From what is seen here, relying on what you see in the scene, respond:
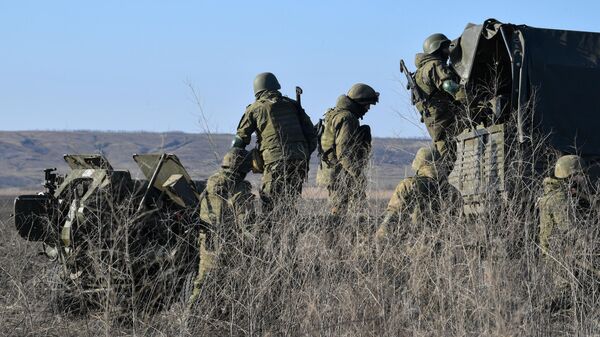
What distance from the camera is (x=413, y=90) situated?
36.7ft

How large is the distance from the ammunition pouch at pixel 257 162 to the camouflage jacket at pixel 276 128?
45 mm

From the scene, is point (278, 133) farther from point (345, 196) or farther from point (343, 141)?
point (345, 196)

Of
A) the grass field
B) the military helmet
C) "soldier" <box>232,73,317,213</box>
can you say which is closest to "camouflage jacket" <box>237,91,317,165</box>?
"soldier" <box>232,73,317,213</box>

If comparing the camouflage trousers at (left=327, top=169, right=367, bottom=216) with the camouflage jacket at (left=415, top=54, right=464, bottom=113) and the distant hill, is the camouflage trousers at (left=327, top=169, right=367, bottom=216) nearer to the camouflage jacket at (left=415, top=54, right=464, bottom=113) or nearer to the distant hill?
the camouflage jacket at (left=415, top=54, right=464, bottom=113)

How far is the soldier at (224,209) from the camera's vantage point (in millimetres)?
8148

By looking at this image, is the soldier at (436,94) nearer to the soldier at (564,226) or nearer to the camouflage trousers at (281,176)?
the camouflage trousers at (281,176)

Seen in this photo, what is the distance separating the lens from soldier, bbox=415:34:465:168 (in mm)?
10750

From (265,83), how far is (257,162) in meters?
0.87

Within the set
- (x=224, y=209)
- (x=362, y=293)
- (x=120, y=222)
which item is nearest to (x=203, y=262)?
(x=224, y=209)

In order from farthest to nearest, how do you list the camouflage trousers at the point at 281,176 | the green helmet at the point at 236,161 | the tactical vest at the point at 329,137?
the tactical vest at the point at 329,137 → the camouflage trousers at the point at 281,176 → the green helmet at the point at 236,161

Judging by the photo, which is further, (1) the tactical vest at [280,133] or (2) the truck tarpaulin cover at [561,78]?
(1) the tactical vest at [280,133]

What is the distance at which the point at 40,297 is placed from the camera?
Answer: 8.25 meters

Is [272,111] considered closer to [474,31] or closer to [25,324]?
[474,31]

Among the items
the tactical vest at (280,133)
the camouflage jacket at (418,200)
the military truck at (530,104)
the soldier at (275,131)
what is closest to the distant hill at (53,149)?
the soldier at (275,131)
